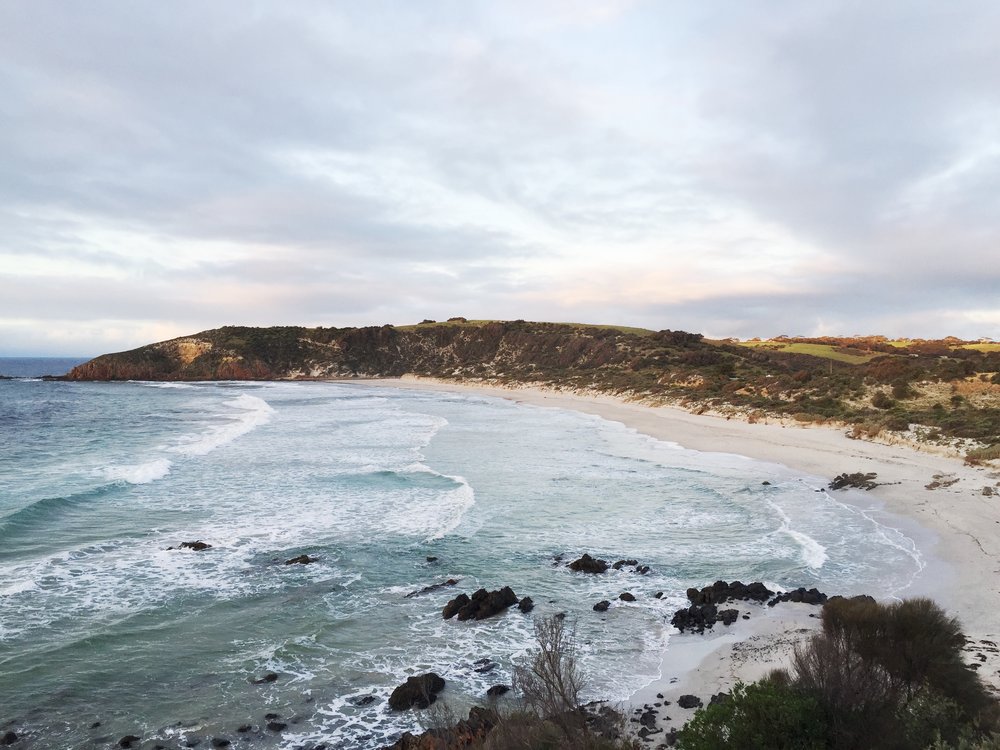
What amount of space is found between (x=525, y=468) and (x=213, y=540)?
480 inches

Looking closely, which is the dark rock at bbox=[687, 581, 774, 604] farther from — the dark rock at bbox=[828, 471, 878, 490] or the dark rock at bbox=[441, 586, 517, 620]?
the dark rock at bbox=[828, 471, 878, 490]

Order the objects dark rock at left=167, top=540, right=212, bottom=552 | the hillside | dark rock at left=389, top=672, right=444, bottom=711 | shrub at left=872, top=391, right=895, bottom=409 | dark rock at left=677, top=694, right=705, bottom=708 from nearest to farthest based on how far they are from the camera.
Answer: dark rock at left=677, top=694, right=705, bottom=708
dark rock at left=389, top=672, right=444, bottom=711
dark rock at left=167, top=540, right=212, bottom=552
the hillside
shrub at left=872, top=391, right=895, bottom=409

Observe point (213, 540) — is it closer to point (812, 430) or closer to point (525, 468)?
point (525, 468)

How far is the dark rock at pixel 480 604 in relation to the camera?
423 inches

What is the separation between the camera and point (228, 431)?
35.2m

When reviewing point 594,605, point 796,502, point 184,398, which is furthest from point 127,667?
point 184,398

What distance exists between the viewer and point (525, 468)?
2403 cm

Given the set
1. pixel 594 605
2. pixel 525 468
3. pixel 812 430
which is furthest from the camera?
pixel 812 430

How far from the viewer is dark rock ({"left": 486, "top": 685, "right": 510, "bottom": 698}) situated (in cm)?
812

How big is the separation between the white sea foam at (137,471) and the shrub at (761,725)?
21263mm

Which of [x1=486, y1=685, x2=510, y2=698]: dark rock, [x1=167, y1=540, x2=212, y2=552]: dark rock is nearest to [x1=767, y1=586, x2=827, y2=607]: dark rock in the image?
[x1=486, y1=685, x2=510, y2=698]: dark rock

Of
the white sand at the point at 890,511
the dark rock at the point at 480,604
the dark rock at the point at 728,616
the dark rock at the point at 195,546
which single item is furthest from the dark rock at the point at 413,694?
the dark rock at the point at 195,546

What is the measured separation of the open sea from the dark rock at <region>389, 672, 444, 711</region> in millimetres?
180

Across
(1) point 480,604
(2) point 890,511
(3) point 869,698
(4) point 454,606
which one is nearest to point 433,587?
(4) point 454,606
